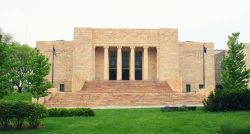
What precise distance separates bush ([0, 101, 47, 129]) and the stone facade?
35.9 m

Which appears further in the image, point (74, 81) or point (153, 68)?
point (153, 68)

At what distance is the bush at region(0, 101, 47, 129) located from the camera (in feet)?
58.8

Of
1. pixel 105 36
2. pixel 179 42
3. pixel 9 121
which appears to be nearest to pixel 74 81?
pixel 105 36

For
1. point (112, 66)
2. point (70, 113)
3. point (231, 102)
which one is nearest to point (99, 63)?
point (112, 66)

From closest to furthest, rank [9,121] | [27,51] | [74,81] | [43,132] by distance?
[43,132] → [9,121] → [74,81] → [27,51]

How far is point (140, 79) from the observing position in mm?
59219

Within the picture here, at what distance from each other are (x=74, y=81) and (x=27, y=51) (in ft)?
62.9

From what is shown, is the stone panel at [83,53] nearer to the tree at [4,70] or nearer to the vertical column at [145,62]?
the vertical column at [145,62]

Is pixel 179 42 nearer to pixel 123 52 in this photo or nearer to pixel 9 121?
pixel 123 52

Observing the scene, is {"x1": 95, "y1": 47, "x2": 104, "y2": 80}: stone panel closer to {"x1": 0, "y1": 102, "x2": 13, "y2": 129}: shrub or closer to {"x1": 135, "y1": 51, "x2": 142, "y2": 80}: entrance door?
{"x1": 135, "y1": 51, "x2": 142, "y2": 80}: entrance door

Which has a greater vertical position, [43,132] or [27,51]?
[27,51]

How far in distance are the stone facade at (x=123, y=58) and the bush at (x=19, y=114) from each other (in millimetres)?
35922

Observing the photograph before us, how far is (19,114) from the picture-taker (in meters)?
18.0

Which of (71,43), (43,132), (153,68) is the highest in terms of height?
(71,43)
